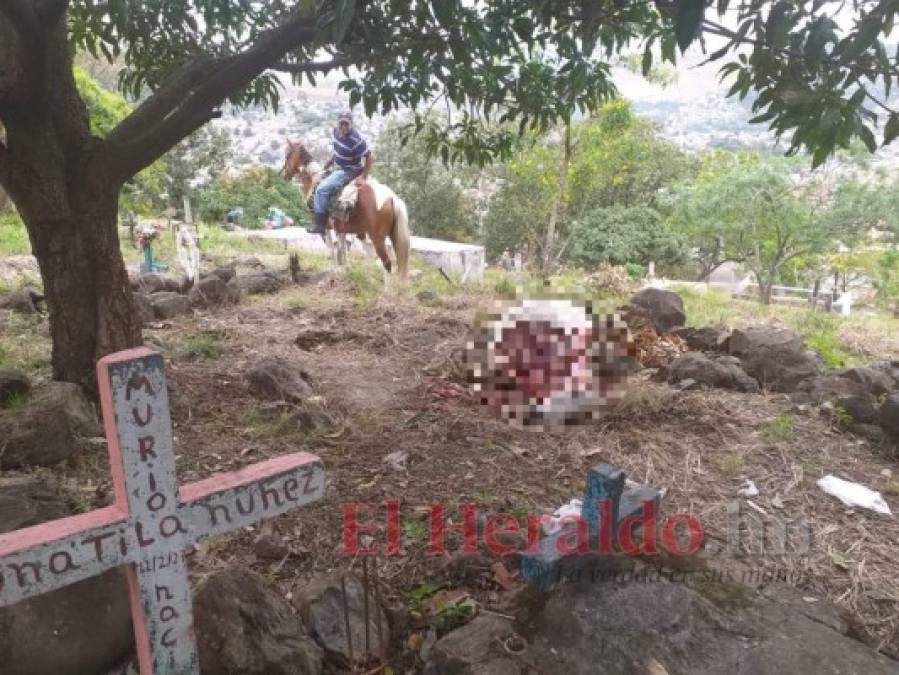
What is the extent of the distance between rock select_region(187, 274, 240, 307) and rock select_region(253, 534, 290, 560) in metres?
4.75

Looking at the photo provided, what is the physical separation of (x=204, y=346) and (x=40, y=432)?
1993 millimetres

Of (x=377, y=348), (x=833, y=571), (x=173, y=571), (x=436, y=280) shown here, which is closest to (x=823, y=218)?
(x=436, y=280)

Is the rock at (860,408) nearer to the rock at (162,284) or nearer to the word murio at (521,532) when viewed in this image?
the word murio at (521,532)

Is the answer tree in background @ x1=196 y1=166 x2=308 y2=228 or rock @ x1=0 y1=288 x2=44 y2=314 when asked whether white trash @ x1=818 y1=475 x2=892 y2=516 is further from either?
tree in background @ x1=196 y1=166 x2=308 y2=228

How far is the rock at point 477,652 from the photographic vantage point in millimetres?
1666

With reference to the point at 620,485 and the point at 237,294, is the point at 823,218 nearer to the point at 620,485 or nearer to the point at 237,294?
the point at 237,294

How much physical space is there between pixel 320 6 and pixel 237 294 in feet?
15.6

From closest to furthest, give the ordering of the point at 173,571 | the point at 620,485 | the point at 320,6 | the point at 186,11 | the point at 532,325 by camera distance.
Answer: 1. the point at 173,571
2. the point at 620,485
3. the point at 320,6
4. the point at 532,325
5. the point at 186,11

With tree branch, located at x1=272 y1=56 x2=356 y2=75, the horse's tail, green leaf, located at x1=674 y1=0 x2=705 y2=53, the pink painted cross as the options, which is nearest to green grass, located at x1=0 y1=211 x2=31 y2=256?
the horse's tail

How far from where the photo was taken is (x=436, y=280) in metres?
9.08

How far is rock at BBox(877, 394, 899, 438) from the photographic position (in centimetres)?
367

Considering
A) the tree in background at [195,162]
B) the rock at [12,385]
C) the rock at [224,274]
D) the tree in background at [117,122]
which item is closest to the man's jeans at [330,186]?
the rock at [224,274]

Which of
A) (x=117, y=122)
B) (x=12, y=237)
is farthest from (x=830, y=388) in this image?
(x=117, y=122)

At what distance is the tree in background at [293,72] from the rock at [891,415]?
1.84 metres
